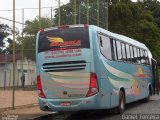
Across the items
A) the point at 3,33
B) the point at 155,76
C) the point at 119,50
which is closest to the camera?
the point at 119,50

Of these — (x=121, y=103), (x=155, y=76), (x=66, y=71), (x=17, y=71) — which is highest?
(x=66, y=71)

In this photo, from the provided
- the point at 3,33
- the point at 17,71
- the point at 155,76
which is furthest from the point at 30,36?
the point at 155,76

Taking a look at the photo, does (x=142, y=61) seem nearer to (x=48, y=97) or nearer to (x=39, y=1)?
(x=39, y=1)

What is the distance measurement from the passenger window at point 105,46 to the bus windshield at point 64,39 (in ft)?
2.28

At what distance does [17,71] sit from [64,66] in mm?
13242

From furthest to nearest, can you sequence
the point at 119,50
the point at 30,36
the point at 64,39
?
the point at 30,36 → the point at 119,50 → the point at 64,39

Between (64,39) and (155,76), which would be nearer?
(64,39)

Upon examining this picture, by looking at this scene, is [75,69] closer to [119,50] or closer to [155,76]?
[119,50]

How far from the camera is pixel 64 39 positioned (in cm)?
1479

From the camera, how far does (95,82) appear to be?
14.2m

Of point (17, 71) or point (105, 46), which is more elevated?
point (105, 46)

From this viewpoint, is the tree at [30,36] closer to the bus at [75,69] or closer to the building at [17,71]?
the building at [17,71]

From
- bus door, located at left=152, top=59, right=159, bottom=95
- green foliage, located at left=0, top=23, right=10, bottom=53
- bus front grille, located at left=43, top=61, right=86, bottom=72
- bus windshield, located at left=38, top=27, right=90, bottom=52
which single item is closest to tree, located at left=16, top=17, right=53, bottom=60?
green foliage, located at left=0, top=23, right=10, bottom=53

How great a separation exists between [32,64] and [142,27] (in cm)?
2246
